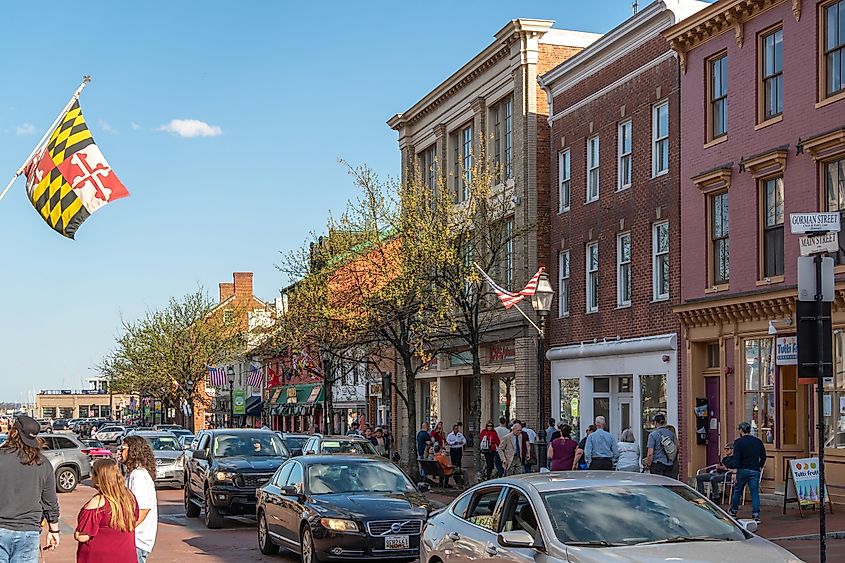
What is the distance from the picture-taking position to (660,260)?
96.7 ft

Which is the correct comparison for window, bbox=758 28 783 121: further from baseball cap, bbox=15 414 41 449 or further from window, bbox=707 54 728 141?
baseball cap, bbox=15 414 41 449

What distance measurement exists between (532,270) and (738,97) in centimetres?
1103

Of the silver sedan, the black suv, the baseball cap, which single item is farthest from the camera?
the black suv

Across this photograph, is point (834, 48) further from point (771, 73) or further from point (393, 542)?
point (393, 542)

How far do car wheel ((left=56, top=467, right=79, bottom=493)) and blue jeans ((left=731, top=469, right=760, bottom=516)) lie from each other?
20.8 meters

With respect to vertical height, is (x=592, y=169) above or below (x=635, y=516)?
above

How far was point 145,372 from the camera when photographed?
74.4m

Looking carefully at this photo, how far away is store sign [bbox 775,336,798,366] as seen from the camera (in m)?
23.6

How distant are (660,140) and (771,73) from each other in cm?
490

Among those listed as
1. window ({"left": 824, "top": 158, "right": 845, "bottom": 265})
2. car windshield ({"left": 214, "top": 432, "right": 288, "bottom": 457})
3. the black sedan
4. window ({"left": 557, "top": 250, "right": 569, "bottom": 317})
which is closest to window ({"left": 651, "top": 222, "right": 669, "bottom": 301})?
window ({"left": 557, "top": 250, "right": 569, "bottom": 317})

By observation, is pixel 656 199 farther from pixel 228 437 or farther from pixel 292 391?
pixel 292 391

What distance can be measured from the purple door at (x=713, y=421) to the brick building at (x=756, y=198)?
0.11ft

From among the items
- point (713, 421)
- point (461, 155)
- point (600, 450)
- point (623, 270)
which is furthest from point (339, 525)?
point (461, 155)

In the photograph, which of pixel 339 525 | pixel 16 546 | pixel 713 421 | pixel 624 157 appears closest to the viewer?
pixel 16 546
